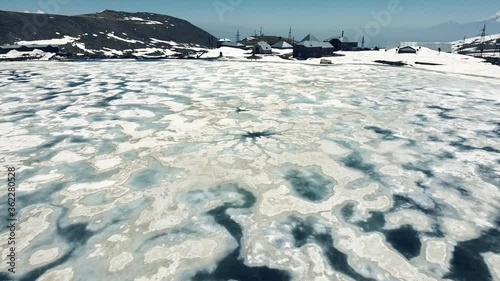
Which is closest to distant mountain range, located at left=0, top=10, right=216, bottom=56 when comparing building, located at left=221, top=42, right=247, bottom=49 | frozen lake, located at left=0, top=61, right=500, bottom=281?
building, located at left=221, top=42, right=247, bottom=49

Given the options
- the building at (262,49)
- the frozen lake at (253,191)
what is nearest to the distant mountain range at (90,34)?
the building at (262,49)

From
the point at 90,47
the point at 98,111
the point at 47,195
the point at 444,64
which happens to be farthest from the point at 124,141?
the point at 90,47

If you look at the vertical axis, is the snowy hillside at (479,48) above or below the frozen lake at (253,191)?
above

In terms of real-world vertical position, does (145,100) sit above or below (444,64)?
below

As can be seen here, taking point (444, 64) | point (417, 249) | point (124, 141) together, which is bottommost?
point (417, 249)

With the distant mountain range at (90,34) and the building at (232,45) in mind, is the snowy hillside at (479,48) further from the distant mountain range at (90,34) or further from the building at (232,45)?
the distant mountain range at (90,34)

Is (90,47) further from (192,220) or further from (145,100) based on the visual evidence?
(192,220)
